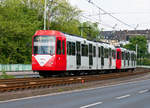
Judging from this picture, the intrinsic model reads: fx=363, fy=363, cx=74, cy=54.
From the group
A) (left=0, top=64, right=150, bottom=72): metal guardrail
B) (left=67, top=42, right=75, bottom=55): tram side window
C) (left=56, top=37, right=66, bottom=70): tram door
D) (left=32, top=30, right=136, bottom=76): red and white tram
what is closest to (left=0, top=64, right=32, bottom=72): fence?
(left=0, top=64, right=150, bottom=72): metal guardrail

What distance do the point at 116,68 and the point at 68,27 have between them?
22.4m

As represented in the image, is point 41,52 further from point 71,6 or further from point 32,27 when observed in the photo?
point 71,6

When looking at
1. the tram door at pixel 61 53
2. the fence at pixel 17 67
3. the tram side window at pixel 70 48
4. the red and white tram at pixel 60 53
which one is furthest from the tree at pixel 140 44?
the tram door at pixel 61 53

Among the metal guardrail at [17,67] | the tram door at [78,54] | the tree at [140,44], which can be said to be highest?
the tree at [140,44]

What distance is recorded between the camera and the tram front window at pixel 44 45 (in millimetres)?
25500

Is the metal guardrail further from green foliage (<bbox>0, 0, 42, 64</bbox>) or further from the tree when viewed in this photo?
the tree

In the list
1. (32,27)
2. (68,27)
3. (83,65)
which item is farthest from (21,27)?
(83,65)

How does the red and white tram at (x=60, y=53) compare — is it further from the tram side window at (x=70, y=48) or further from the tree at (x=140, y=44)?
the tree at (x=140, y=44)

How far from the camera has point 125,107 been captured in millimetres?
11906

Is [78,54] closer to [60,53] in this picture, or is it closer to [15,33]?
[60,53]

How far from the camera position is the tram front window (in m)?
25.5

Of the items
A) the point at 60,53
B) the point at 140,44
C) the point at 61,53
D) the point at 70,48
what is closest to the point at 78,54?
the point at 70,48

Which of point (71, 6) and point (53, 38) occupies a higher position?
point (71, 6)

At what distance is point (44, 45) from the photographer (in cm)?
2566
